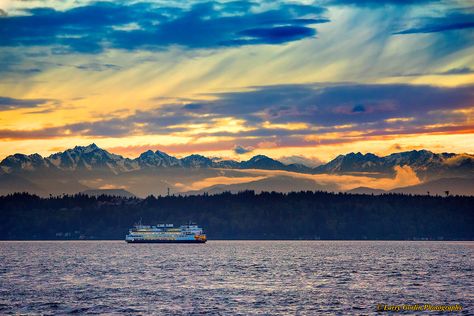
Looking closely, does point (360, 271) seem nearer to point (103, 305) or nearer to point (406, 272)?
point (406, 272)

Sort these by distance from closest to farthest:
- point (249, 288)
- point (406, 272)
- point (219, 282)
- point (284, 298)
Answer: point (284, 298) < point (249, 288) < point (219, 282) < point (406, 272)

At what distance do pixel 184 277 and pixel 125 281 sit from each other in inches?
537

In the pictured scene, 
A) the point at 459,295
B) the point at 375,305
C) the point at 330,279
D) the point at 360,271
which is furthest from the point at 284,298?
the point at 360,271

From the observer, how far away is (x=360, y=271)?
575 ft

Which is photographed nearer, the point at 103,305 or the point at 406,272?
the point at 103,305

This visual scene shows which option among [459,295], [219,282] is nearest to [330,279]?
[219,282]

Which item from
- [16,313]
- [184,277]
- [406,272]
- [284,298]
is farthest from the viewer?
[406,272]

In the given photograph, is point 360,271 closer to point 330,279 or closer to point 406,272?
point 406,272

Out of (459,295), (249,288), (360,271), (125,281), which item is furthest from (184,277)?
(459,295)

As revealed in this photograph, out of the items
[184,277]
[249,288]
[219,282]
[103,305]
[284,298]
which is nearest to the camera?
[103,305]

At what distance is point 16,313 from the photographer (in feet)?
317

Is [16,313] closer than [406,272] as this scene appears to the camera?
Yes

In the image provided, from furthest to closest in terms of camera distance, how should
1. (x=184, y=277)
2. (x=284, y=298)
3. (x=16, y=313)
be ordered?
(x=184, y=277) → (x=284, y=298) → (x=16, y=313)

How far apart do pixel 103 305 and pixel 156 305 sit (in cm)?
688
